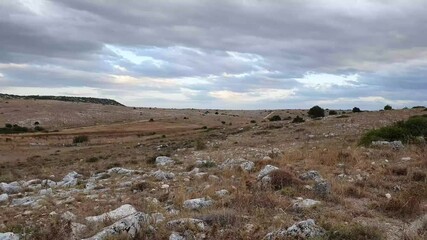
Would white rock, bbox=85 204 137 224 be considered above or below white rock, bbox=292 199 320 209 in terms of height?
below

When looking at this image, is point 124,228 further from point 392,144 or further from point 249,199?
point 392,144

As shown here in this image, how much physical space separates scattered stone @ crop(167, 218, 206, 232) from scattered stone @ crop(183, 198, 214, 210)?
1229 millimetres

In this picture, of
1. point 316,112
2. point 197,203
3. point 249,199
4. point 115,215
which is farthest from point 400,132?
point 316,112

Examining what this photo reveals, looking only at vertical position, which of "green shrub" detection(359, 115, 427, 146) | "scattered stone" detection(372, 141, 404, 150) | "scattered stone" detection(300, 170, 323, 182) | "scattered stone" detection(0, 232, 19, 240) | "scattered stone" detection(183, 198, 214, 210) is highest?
"green shrub" detection(359, 115, 427, 146)

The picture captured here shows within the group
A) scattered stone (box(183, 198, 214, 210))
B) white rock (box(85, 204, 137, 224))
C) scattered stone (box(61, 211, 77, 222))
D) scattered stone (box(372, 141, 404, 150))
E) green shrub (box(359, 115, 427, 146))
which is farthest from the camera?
green shrub (box(359, 115, 427, 146))

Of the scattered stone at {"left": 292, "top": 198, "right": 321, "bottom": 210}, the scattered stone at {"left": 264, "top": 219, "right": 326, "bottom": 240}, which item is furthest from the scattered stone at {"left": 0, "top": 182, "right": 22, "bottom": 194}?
the scattered stone at {"left": 264, "top": 219, "right": 326, "bottom": 240}

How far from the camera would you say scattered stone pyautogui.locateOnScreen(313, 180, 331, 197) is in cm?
982

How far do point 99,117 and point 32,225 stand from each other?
9266 centimetres

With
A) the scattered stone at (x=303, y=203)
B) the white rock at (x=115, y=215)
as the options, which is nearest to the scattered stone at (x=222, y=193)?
the scattered stone at (x=303, y=203)

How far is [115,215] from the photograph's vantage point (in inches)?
326

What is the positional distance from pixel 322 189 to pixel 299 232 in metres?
3.15

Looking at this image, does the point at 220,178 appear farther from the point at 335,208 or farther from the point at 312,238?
the point at 312,238

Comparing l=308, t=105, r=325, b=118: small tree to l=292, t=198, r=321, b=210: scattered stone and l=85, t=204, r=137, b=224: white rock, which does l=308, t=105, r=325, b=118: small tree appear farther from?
l=85, t=204, r=137, b=224: white rock

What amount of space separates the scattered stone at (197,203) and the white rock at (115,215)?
108cm
